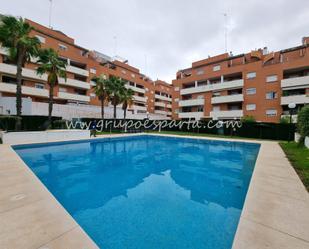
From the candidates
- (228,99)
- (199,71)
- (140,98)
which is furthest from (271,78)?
(140,98)

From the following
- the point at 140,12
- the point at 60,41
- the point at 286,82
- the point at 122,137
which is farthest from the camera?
the point at 60,41

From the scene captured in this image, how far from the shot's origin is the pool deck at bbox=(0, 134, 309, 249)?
246 centimetres

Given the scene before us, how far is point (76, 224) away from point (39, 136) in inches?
596

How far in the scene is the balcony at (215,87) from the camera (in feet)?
100

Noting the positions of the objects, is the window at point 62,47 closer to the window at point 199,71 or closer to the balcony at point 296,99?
the window at point 199,71

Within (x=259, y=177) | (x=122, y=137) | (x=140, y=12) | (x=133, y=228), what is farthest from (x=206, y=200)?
(x=122, y=137)

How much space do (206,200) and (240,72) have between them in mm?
32574

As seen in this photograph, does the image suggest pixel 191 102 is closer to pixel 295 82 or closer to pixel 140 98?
pixel 140 98

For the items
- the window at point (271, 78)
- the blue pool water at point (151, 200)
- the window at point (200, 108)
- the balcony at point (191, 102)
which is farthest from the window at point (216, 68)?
the blue pool water at point (151, 200)

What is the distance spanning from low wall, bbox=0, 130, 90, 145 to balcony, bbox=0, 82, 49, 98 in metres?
14.5

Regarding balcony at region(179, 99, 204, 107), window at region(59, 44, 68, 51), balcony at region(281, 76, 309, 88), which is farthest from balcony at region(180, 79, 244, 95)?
window at region(59, 44, 68, 51)

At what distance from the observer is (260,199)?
394 centimetres

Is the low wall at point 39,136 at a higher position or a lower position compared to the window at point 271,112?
lower

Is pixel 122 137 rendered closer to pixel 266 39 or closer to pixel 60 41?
pixel 60 41
